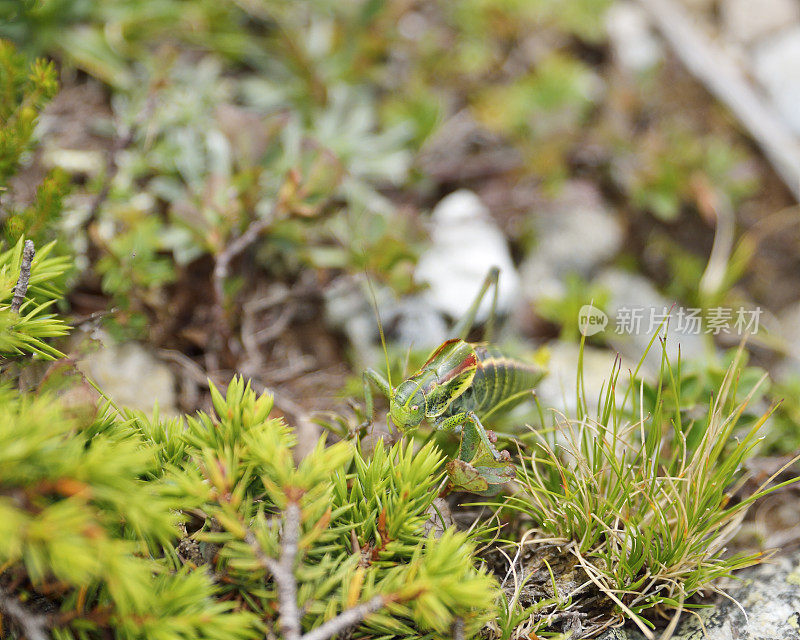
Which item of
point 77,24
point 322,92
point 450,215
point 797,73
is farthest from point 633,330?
point 77,24

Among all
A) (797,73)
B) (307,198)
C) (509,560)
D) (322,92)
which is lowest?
(509,560)

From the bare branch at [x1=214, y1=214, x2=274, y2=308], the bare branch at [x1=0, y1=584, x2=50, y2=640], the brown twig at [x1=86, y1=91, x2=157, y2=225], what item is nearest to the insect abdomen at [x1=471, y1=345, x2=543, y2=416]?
the bare branch at [x1=214, y1=214, x2=274, y2=308]

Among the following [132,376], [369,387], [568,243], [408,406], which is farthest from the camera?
[568,243]

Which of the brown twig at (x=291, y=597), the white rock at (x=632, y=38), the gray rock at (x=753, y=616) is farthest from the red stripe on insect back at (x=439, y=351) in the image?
the white rock at (x=632, y=38)

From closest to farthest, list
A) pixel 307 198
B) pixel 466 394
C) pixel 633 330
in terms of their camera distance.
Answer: pixel 466 394
pixel 307 198
pixel 633 330

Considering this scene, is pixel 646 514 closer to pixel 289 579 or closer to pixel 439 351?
pixel 439 351

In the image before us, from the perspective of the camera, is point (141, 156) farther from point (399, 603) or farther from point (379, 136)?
point (399, 603)

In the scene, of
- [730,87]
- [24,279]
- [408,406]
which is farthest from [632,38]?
[24,279]
